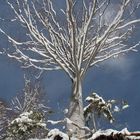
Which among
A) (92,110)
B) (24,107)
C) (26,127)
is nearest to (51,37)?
(92,110)

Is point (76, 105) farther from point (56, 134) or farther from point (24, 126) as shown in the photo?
point (56, 134)

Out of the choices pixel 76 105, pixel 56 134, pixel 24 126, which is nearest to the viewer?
pixel 56 134

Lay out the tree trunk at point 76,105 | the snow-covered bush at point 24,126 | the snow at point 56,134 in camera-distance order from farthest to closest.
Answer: the tree trunk at point 76,105 < the snow-covered bush at point 24,126 < the snow at point 56,134

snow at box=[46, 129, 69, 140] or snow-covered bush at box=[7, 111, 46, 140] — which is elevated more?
snow-covered bush at box=[7, 111, 46, 140]

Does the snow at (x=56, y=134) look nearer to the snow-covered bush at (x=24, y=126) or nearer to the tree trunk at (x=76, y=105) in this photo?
the snow-covered bush at (x=24, y=126)

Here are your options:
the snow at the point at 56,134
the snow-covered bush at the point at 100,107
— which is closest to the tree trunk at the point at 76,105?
the snow-covered bush at the point at 100,107

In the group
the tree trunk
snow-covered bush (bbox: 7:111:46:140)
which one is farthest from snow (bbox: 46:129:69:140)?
the tree trunk

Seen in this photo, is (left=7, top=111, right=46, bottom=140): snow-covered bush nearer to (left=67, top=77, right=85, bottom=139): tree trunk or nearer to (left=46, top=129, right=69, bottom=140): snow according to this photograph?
(left=46, top=129, right=69, bottom=140): snow

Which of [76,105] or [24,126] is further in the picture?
[76,105]

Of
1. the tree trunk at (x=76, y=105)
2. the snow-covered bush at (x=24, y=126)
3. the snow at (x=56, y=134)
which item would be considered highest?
the tree trunk at (x=76, y=105)

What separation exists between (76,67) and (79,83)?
36 centimetres

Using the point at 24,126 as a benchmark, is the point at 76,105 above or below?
above

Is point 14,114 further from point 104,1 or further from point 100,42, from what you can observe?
point 100,42

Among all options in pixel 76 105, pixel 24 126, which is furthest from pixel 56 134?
pixel 76 105
